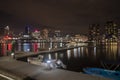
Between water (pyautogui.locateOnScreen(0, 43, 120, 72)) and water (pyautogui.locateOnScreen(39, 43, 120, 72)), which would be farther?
water (pyautogui.locateOnScreen(0, 43, 120, 72))

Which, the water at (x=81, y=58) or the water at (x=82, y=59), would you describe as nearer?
the water at (x=82, y=59)

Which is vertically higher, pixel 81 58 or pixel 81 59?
pixel 81 59

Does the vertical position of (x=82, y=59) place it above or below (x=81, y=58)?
above

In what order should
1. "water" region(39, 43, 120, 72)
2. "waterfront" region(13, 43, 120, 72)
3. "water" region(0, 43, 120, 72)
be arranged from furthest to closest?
"water" region(0, 43, 120, 72) → "waterfront" region(13, 43, 120, 72) → "water" region(39, 43, 120, 72)

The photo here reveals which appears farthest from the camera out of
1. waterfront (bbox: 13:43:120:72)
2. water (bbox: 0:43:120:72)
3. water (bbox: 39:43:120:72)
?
water (bbox: 0:43:120:72)

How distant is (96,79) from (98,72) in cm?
1231

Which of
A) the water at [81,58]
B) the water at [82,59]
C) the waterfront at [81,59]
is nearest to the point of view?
the water at [82,59]

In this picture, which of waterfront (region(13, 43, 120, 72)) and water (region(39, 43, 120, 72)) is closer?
water (region(39, 43, 120, 72))

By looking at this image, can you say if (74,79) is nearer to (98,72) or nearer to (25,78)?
(25,78)

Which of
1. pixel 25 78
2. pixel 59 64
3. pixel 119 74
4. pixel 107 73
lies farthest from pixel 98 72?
pixel 25 78

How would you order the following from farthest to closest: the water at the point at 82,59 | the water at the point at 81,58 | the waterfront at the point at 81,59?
1. the water at the point at 81,58
2. the waterfront at the point at 81,59
3. the water at the point at 82,59

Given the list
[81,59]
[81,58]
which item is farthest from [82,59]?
[81,58]

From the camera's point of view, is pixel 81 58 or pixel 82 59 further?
pixel 81 58

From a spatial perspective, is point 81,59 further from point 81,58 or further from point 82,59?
point 81,58
